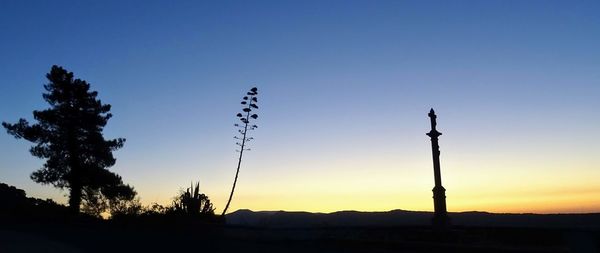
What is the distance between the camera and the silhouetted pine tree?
34875 mm

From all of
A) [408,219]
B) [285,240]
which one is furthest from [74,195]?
[408,219]

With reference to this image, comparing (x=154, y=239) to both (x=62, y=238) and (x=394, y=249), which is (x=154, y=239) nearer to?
(x=62, y=238)

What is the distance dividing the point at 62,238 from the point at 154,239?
9.77 feet

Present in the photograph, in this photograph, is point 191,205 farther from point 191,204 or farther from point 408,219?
point 408,219

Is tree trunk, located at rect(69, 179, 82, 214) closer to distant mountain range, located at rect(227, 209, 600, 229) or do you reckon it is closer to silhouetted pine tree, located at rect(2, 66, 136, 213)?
silhouetted pine tree, located at rect(2, 66, 136, 213)

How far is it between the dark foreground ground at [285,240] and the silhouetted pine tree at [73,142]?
10577 mm

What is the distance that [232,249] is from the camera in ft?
56.4

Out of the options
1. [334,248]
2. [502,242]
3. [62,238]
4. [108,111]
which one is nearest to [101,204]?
[108,111]

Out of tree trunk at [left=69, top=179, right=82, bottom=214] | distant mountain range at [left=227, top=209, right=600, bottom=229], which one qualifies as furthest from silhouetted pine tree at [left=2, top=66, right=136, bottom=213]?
distant mountain range at [left=227, top=209, right=600, bottom=229]

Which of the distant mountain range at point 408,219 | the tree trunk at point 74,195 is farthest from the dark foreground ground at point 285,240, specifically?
the tree trunk at point 74,195

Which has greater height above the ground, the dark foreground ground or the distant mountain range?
the distant mountain range

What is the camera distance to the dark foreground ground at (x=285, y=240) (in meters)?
16.1

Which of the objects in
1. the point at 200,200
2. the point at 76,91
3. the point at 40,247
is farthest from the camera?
the point at 76,91

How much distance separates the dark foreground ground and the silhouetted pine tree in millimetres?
10577
